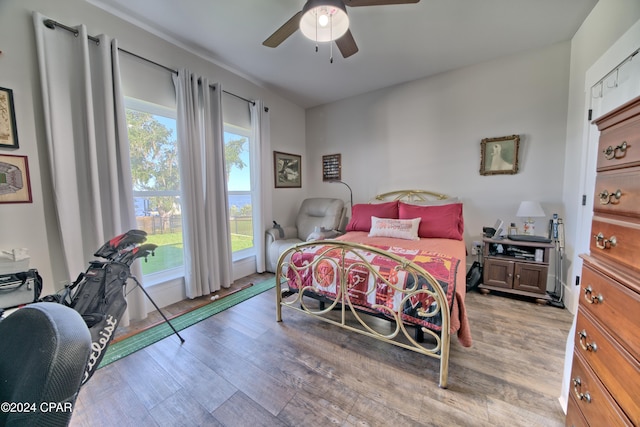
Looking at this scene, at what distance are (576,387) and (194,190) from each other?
3.13 metres

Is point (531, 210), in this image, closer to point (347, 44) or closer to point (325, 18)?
point (347, 44)

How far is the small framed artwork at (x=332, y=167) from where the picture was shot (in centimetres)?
415

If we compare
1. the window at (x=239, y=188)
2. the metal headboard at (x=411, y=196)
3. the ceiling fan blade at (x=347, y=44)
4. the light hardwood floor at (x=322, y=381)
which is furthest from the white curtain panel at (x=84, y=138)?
the metal headboard at (x=411, y=196)

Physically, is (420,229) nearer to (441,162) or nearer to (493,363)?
(441,162)

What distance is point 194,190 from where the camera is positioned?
8.55 feet

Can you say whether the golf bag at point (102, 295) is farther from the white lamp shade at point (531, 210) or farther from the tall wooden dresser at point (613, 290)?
the white lamp shade at point (531, 210)

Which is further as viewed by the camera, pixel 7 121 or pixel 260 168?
pixel 260 168

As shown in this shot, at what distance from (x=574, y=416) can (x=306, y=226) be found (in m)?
3.16

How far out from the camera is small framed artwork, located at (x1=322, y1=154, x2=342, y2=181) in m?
4.15

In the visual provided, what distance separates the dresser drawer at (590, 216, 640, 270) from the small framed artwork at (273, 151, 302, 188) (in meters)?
3.54

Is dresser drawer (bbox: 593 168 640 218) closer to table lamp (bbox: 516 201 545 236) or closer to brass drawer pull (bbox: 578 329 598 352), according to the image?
brass drawer pull (bbox: 578 329 598 352)

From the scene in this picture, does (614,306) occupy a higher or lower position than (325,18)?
lower

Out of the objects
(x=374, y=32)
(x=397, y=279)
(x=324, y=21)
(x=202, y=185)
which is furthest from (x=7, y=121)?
(x=374, y=32)

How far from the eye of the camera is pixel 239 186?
3.36 metres
